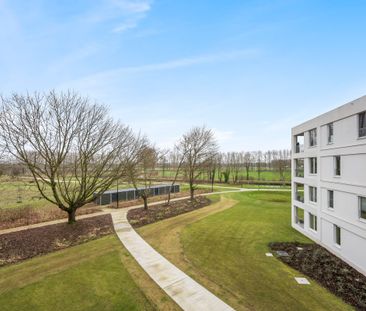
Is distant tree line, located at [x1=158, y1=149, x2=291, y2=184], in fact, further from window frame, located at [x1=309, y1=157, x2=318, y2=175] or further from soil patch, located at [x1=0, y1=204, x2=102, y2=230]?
soil patch, located at [x1=0, y1=204, x2=102, y2=230]

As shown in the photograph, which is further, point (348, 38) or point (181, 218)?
point (181, 218)

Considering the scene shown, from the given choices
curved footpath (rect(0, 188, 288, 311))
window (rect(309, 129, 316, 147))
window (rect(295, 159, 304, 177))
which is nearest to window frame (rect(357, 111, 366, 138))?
window (rect(309, 129, 316, 147))

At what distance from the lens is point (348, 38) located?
15.3 meters

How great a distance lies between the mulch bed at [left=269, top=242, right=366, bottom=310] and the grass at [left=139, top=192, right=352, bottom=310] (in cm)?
61

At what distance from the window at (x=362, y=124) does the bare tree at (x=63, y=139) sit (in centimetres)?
1673

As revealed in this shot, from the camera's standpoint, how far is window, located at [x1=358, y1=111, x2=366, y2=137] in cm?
1221

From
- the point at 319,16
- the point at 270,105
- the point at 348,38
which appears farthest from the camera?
the point at 270,105

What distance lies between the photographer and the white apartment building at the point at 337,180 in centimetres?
1238

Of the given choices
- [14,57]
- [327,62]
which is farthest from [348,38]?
[14,57]

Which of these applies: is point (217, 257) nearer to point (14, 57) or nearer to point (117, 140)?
point (117, 140)

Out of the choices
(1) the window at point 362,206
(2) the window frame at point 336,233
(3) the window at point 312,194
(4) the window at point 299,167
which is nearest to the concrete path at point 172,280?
(1) the window at point 362,206

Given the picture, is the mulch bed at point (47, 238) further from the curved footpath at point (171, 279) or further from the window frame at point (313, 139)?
the window frame at point (313, 139)

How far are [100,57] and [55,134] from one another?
660 centimetres

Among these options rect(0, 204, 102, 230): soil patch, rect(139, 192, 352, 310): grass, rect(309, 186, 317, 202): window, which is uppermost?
rect(309, 186, 317, 202): window
